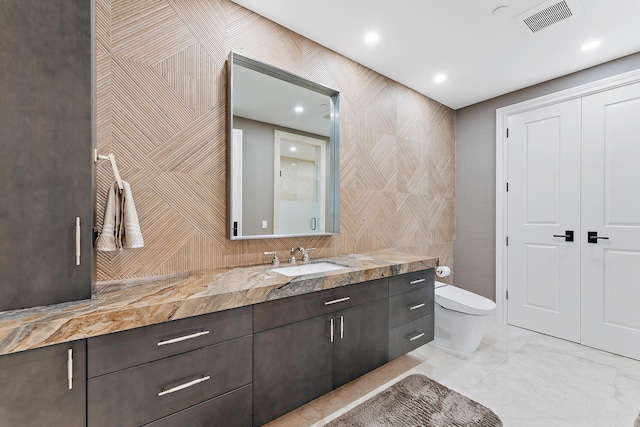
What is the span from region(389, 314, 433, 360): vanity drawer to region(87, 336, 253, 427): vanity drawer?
3.73 ft

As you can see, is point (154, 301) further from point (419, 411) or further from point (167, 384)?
point (419, 411)

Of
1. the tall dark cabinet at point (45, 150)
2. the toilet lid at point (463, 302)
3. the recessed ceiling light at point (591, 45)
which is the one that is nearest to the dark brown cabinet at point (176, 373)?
the tall dark cabinet at point (45, 150)

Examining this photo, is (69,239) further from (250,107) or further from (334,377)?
(334,377)

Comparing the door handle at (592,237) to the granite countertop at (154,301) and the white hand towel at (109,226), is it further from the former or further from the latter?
the white hand towel at (109,226)

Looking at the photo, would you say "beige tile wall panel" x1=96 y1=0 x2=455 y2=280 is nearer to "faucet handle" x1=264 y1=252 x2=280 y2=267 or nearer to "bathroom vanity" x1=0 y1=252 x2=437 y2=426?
"faucet handle" x1=264 y1=252 x2=280 y2=267

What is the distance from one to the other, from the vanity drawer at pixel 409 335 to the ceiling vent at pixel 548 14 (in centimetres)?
228

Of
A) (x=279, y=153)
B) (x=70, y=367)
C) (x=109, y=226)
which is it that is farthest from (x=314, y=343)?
(x=279, y=153)

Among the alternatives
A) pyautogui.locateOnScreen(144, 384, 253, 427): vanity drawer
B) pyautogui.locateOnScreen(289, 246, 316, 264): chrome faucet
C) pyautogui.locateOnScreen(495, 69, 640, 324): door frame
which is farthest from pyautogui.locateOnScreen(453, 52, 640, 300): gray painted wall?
pyautogui.locateOnScreen(144, 384, 253, 427): vanity drawer

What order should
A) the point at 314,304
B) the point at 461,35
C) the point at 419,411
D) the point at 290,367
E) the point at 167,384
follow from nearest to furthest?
1. the point at 167,384
2. the point at 290,367
3. the point at 314,304
4. the point at 419,411
5. the point at 461,35

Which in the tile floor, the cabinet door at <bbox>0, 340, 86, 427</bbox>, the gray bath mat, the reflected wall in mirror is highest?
the reflected wall in mirror

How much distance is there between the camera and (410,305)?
2.29 metres

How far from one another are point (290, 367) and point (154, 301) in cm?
79

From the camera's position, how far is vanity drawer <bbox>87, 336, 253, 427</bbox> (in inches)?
42.8

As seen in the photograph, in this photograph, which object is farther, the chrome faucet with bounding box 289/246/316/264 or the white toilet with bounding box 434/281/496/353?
the white toilet with bounding box 434/281/496/353
